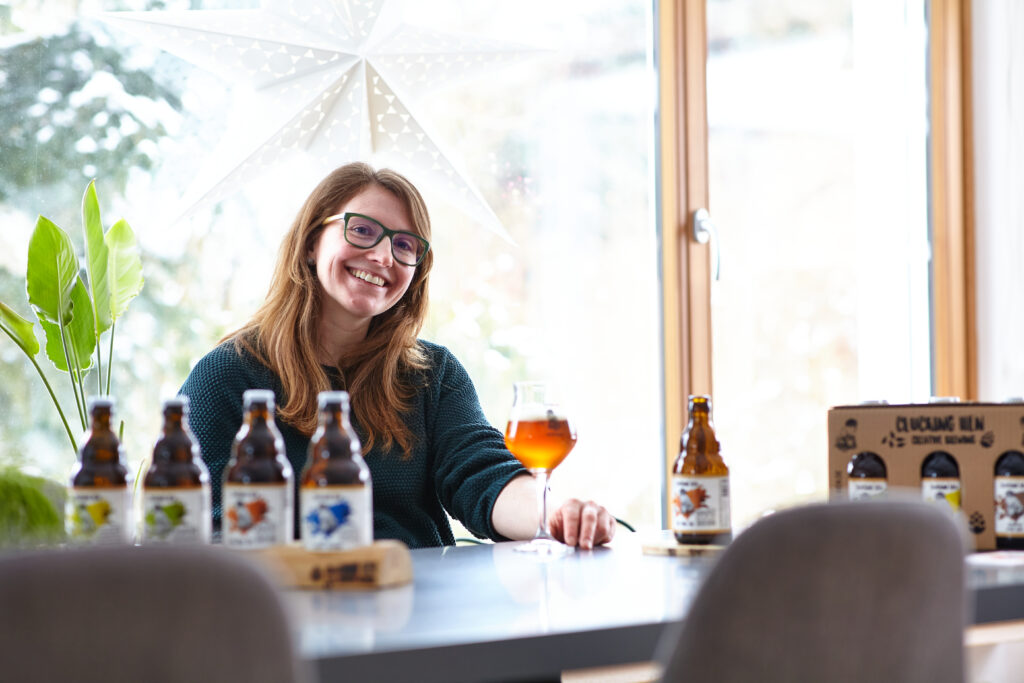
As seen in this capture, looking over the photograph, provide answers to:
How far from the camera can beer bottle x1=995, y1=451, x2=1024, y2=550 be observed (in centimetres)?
128

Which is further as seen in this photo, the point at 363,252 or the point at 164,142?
the point at 164,142

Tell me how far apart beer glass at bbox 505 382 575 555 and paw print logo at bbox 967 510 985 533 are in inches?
20.1

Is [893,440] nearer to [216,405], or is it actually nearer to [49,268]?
[216,405]

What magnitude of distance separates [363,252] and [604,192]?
4.31 ft

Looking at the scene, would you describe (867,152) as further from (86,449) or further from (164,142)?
(86,449)

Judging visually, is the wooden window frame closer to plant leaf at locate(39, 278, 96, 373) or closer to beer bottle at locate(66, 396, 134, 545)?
plant leaf at locate(39, 278, 96, 373)

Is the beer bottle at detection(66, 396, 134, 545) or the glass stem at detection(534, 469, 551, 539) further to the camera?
the glass stem at detection(534, 469, 551, 539)

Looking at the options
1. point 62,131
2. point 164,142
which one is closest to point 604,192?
point 164,142

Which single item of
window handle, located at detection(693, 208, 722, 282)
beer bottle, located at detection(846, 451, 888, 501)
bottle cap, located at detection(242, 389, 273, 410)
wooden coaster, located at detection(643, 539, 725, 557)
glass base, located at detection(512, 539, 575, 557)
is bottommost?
glass base, located at detection(512, 539, 575, 557)

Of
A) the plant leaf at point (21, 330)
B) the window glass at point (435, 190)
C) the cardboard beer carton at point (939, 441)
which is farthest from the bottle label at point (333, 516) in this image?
the plant leaf at point (21, 330)

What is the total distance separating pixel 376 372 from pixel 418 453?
7.0 inches

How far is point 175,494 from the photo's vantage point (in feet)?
3.23

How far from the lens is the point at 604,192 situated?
A: 123 inches

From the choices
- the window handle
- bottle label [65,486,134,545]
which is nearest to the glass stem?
bottle label [65,486,134,545]
